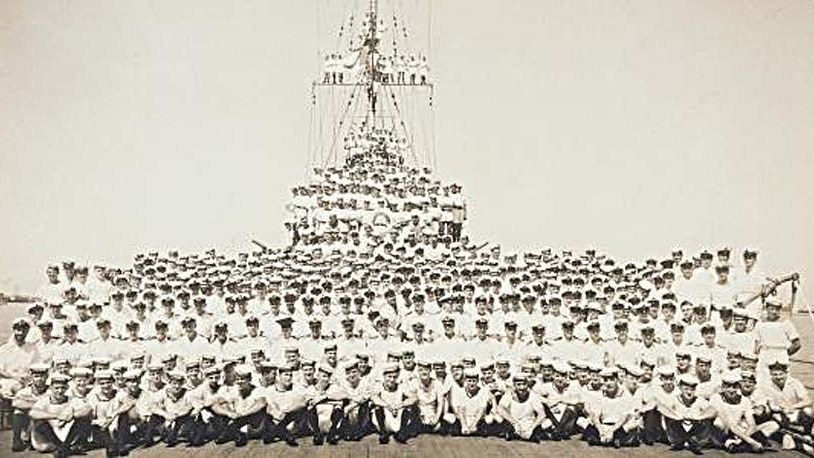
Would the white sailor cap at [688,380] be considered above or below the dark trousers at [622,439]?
above

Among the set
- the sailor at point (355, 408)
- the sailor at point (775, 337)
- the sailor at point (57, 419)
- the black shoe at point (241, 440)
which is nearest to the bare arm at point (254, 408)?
the black shoe at point (241, 440)

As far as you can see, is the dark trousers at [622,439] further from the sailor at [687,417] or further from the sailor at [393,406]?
the sailor at [393,406]

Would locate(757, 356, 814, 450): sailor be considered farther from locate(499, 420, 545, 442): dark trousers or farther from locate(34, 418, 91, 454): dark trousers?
locate(34, 418, 91, 454): dark trousers

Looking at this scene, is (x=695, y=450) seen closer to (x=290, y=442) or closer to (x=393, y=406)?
(x=393, y=406)

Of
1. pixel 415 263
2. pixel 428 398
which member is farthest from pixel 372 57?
pixel 428 398

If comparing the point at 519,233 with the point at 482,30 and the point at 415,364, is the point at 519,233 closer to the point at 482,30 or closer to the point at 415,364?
the point at 482,30

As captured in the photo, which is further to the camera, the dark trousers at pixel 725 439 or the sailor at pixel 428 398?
the sailor at pixel 428 398

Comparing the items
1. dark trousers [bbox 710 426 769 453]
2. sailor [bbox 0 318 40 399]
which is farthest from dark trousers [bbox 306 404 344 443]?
dark trousers [bbox 710 426 769 453]
